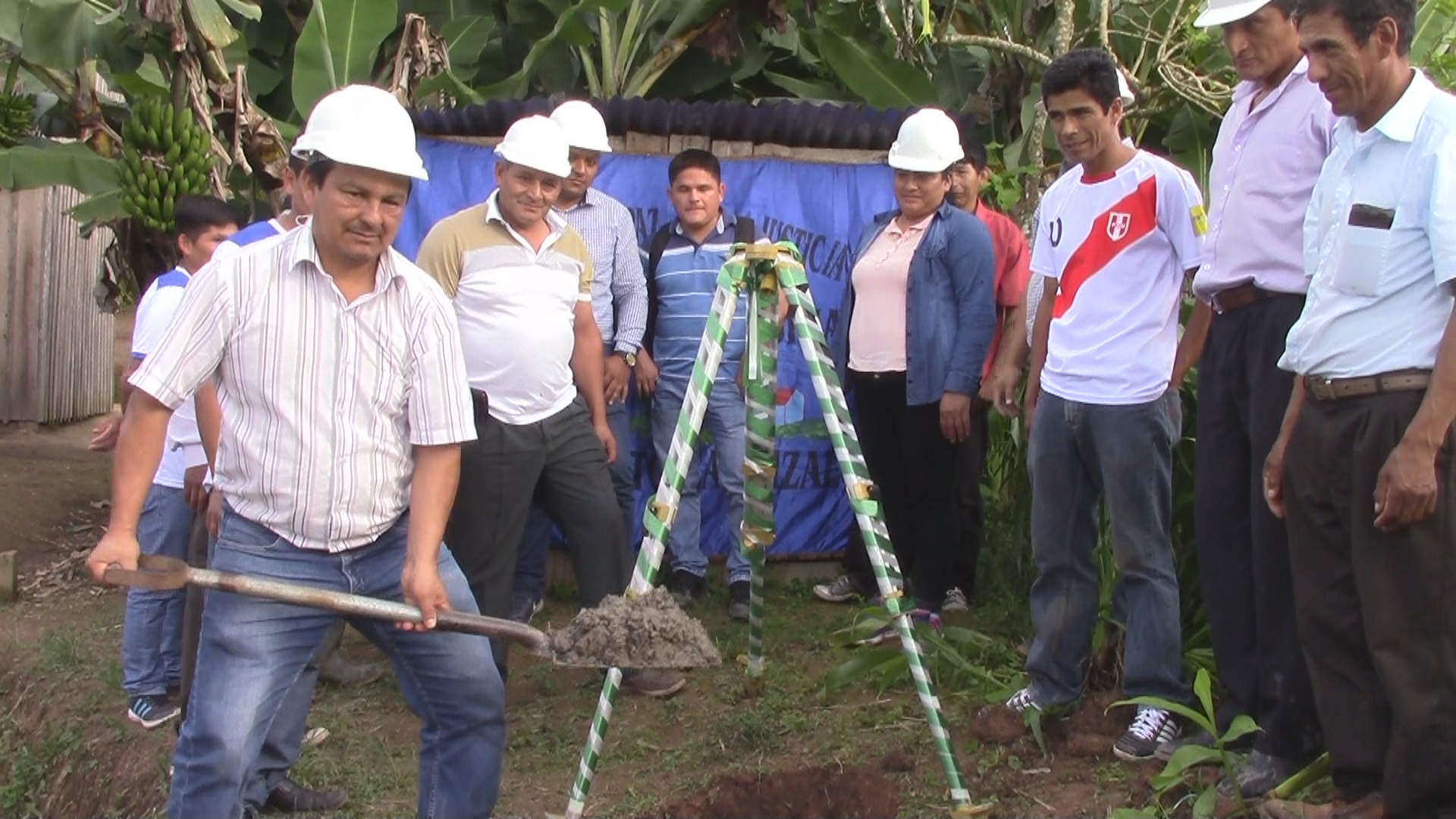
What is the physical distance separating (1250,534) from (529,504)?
7.71ft

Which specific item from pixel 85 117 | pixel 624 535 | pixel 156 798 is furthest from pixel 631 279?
pixel 85 117

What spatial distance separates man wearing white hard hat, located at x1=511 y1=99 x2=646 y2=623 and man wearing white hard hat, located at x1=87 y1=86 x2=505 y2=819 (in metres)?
2.46

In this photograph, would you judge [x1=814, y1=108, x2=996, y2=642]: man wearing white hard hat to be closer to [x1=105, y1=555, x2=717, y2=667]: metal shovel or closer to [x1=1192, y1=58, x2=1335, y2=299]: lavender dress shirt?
[x1=1192, y1=58, x2=1335, y2=299]: lavender dress shirt

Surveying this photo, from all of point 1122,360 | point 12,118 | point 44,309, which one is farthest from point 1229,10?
point 44,309

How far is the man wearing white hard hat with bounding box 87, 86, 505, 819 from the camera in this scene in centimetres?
349

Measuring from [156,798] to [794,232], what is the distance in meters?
3.81

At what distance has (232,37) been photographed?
7.53m

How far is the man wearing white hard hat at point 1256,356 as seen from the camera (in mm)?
4066

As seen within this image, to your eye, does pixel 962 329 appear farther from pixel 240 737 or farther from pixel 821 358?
pixel 240 737

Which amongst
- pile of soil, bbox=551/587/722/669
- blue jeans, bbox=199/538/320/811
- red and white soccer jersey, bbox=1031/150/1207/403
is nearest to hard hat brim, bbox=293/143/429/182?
pile of soil, bbox=551/587/722/669

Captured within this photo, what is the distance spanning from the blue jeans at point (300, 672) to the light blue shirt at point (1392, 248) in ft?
7.17

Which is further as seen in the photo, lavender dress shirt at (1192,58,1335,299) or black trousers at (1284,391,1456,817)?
lavender dress shirt at (1192,58,1335,299)

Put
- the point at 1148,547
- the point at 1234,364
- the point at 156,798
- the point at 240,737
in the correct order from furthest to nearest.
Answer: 1. the point at 156,798
2. the point at 1148,547
3. the point at 1234,364
4. the point at 240,737

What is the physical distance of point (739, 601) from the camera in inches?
266
